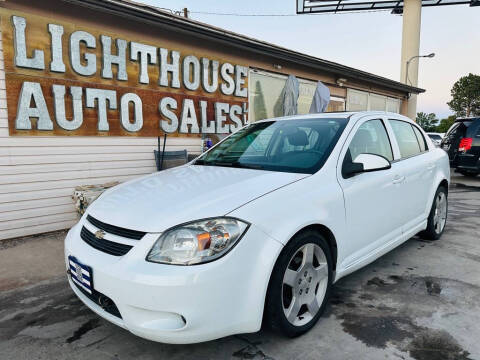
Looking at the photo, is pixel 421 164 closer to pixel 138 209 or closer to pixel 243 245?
pixel 243 245

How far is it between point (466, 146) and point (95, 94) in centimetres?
934

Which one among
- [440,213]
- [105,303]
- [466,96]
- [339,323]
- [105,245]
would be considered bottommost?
[339,323]

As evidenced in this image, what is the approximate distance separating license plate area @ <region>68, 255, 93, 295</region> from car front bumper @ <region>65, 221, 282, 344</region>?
69 mm

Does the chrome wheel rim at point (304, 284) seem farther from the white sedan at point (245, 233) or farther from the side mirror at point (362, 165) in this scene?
the side mirror at point (362, 165)

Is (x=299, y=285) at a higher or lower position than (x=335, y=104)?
lower

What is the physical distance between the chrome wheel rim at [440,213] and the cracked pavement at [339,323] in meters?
0.57

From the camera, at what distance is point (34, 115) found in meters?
4.66

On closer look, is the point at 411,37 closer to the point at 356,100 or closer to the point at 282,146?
the point at 356,100

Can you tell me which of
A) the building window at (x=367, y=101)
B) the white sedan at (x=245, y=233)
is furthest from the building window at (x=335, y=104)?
the white sedan at (x=245, y=233)

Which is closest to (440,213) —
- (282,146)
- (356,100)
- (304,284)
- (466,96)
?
(282,146)

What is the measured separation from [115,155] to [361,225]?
421 cm

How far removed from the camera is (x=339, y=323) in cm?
242

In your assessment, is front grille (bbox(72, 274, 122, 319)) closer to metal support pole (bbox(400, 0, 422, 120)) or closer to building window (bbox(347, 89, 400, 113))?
building window (bbox(347, 89, 400, 113))

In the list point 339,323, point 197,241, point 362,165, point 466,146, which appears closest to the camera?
point 197,241
